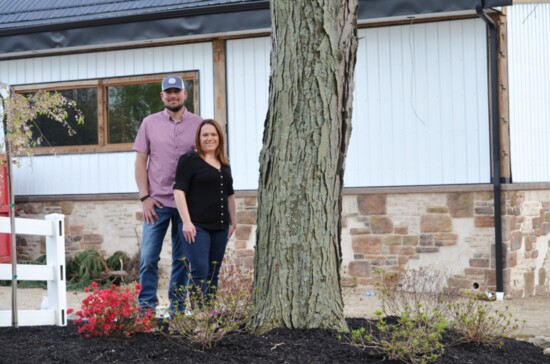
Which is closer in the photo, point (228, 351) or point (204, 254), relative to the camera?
point (228, 351)

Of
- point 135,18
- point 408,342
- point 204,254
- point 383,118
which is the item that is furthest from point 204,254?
point 135,18

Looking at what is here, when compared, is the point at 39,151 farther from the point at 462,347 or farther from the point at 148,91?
the point at 462,347

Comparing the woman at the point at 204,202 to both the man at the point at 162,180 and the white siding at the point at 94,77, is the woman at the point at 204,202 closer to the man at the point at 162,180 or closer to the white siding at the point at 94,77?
the man at the point at 162,180

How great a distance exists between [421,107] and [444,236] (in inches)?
60.4

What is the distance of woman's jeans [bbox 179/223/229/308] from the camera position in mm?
7008

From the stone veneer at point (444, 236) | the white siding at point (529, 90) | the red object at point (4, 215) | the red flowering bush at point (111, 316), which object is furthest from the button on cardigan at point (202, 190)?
the red object at point (4, 215)

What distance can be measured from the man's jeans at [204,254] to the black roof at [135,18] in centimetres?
511

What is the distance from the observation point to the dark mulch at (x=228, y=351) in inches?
229

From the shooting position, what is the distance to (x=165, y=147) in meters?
7.51

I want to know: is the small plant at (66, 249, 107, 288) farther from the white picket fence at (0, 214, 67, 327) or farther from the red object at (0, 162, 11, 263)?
the white picket fence at (0, 214, 67, 327)

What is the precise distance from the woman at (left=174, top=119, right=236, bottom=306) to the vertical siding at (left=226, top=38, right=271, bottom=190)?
5438mm

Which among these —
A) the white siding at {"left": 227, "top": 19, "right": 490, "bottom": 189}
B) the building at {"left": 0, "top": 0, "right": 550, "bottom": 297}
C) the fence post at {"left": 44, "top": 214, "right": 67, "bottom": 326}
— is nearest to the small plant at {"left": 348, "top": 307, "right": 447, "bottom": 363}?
the fence post at {"left": 44, "top": 214, "right": 67, "bottom": 326}

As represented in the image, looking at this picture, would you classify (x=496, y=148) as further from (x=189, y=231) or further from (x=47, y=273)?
(x=47, y=273)

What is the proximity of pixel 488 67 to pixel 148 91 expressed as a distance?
14.6 feet
